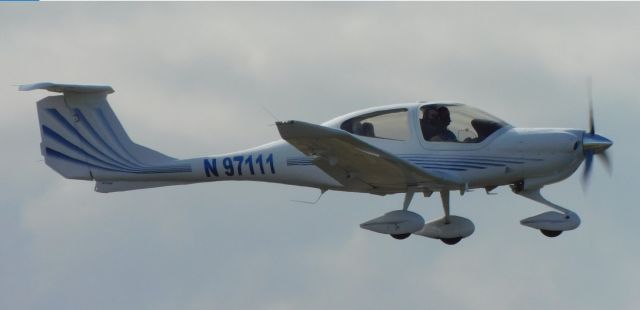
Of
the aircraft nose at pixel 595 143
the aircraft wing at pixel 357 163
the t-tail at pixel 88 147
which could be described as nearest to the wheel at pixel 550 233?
the aircraft nose at pixel 595 143

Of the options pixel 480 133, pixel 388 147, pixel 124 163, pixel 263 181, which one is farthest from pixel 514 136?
pixel 124 163

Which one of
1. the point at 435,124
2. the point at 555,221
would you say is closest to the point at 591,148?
the point at 555,221

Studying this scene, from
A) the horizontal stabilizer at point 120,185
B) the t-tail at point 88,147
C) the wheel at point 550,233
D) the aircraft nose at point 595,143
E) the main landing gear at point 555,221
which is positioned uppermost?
the t-tail at point 88,147

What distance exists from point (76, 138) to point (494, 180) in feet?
22.5

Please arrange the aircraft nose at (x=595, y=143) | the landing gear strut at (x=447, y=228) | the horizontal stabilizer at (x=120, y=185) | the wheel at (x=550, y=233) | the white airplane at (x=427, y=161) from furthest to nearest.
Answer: the horizontal stabilizer at (x=120, y=185), the landing gear strut at (x=447, y=228), the wheel at (x=550, y=233), the aircraft nose at (x=595, y=143), the white airplane at (x=427, y=161)

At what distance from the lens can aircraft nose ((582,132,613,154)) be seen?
1852 cm

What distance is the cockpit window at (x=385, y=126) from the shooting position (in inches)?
730

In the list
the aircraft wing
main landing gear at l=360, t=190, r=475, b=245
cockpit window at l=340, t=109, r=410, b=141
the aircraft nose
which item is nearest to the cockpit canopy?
cockpit window at l=340, t=109, r=410, b=141

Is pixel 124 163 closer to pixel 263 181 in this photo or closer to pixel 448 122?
pixel 263 181

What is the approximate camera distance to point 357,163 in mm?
18000

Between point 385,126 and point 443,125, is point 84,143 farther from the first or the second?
point 443,125

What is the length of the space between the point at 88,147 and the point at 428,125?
5773 mm

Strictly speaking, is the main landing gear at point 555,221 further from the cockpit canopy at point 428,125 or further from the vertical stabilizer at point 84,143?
the vertical stabilizer at point 84,143

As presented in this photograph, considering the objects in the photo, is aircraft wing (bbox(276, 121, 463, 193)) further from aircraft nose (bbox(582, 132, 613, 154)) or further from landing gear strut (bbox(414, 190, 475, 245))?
aircraft nose (bbox(582, 132, 613, 154))
